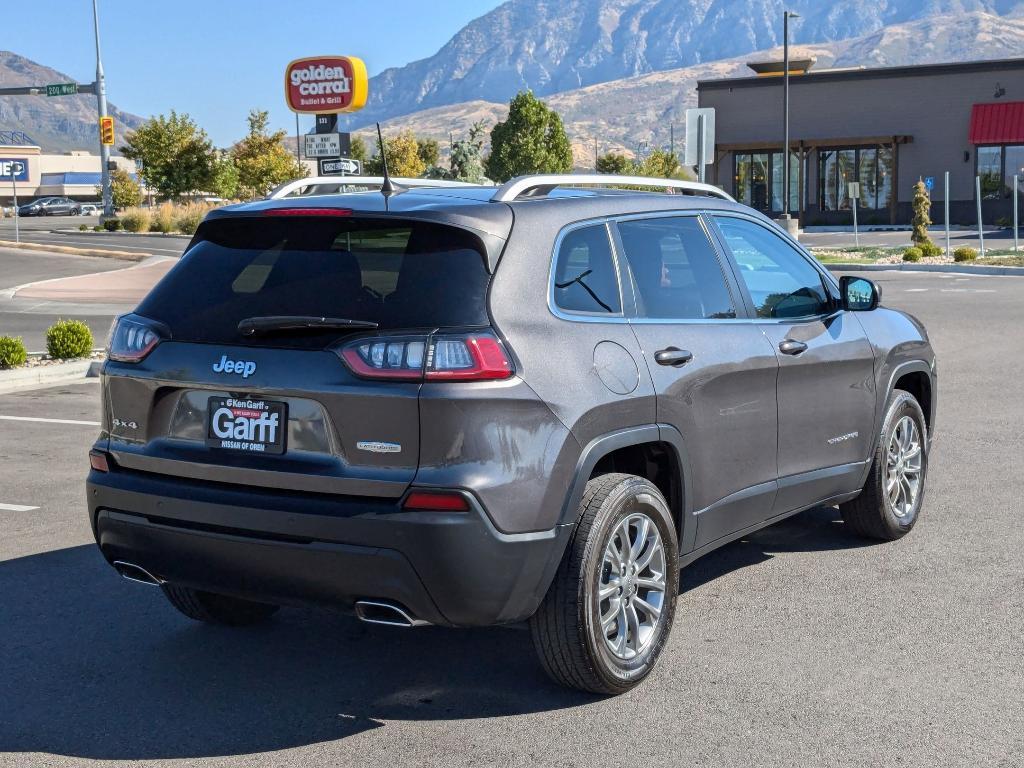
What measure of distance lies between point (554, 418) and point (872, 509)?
2.89 metres

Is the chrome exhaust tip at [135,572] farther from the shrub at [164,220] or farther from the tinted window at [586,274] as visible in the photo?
the shrub at [164,220]

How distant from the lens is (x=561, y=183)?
495 cm

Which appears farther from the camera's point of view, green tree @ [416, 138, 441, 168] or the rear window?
green tree @ [416, 138, 441, 168]

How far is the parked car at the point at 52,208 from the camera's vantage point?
89.2 metres

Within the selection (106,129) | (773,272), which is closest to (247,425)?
(773,272)

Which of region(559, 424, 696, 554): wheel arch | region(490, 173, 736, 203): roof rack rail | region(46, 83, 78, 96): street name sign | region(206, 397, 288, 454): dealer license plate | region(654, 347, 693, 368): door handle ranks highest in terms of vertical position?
region(46, 83, 78, 96): street name sign

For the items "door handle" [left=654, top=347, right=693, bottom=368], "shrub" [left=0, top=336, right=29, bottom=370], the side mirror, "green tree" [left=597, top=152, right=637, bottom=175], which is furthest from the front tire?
"green tree" [left=597, top=152, right=637, bottom=175]

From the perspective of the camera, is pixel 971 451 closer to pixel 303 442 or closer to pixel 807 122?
pixel 303 442

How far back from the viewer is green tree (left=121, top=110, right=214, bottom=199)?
61.9 meters

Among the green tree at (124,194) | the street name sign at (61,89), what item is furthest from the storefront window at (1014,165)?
the green tree at (124,194)

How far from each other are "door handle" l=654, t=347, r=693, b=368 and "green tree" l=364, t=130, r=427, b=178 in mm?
82262

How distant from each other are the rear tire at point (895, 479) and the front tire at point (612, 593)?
197 centimetres

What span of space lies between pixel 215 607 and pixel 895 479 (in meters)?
3.49

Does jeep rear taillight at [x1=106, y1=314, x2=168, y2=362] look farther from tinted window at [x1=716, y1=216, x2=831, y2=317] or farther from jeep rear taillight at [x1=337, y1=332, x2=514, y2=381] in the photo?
tinted window at [x1=716, y1=216, x2=831, y2=317]
